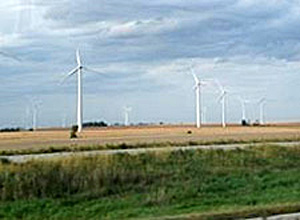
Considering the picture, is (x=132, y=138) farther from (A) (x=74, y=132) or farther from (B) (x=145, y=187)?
(B) (x=145, y=187)

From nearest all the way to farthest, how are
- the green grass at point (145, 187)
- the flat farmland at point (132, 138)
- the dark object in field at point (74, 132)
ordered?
the green grass at point (145, 187) → the flat farmland at point (132, 138) → the dark object in field at point (74, 132)

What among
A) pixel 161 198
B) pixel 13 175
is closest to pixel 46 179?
pixel 13 175

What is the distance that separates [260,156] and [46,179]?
16.0 m

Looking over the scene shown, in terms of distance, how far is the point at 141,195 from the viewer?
2436 cm

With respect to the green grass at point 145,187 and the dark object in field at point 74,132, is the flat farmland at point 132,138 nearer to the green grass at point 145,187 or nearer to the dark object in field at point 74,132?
the dark object in field at point 74,132

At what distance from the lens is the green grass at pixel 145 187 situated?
19.3 metres

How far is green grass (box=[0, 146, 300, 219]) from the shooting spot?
1927cm

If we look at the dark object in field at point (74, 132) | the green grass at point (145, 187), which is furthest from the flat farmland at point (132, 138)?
the green grass at point (145, 187)

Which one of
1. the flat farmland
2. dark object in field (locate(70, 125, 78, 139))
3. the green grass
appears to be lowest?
the green grass

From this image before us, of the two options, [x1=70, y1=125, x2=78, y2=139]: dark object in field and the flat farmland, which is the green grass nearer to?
the flat farmland

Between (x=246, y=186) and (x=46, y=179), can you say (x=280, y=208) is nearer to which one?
(x=246, y=186)

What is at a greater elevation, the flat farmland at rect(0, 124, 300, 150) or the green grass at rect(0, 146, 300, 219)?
the flat farmland at rect(0, 124, 300, 150)

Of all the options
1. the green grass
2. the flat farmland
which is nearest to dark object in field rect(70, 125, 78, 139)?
the flat farmland

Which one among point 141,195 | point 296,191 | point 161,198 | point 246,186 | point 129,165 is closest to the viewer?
point 296,191
